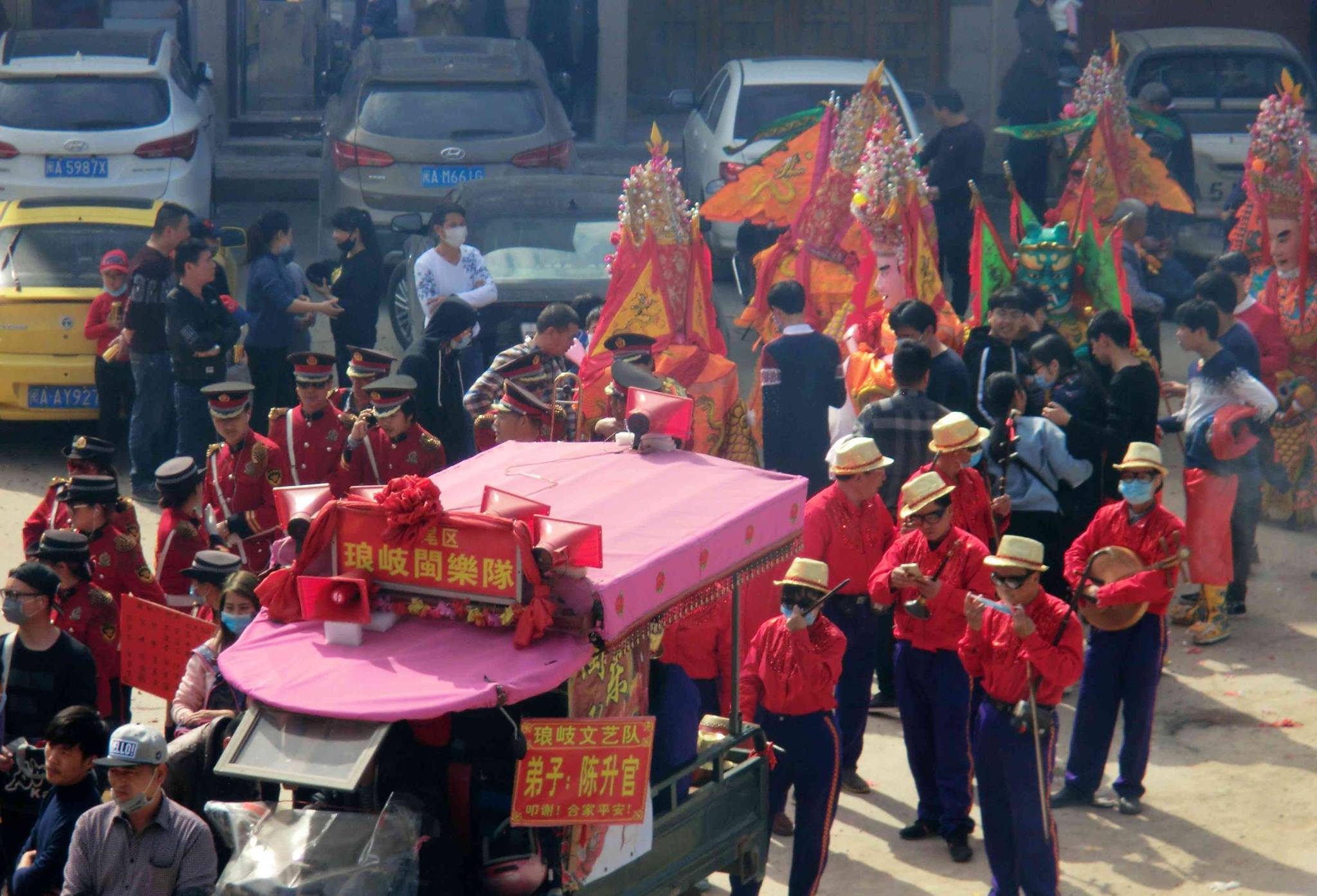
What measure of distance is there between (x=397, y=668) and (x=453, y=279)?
6494mm

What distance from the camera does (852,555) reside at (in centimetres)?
762

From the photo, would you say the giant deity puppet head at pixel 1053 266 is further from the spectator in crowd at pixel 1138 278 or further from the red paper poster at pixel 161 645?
the red paper poster at pixel 161 645

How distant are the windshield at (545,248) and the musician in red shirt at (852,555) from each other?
15.2 ft

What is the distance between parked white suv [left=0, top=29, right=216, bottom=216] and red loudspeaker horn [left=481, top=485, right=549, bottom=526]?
956 centimetres

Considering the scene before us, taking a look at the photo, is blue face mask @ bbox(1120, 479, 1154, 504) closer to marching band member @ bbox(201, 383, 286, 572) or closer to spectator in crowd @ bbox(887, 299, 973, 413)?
spectator in crowd @ bbox(887, 299, 973, 413)

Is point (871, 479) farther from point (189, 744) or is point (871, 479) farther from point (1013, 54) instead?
point (1013, 54)

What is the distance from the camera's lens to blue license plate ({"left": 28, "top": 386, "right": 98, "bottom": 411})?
11758 millimetres

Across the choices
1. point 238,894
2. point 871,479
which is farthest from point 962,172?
point 238,894

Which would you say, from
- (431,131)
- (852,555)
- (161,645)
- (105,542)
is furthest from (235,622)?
(431,131)

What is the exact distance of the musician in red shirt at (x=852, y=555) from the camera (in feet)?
25.0

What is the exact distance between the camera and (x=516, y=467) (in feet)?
22.0

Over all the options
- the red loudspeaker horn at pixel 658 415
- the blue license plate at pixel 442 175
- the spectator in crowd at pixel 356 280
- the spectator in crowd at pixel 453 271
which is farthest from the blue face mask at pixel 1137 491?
the blue license plate at pixel 442 175

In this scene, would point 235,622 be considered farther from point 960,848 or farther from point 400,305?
point 400,305

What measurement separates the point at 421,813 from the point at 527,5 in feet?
52.9
